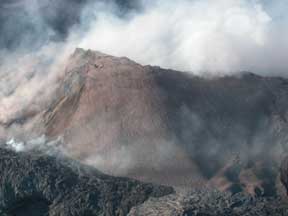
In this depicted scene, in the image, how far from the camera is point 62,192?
88.8m

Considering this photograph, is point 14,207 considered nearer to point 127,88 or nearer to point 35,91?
point 127,88

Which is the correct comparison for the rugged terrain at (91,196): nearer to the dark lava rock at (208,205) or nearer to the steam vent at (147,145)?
the dark lava rock at (208,205)

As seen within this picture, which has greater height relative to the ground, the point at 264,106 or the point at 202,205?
the point at 264,106

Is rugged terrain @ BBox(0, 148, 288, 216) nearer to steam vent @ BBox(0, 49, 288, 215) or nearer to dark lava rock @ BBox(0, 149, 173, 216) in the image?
dark lava rock @ BBox(0, 149, 173, 216)

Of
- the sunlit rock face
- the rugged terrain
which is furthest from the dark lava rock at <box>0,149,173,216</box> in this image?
the sunlit rock face

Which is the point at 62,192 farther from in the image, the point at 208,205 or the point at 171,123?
the point at 171,123

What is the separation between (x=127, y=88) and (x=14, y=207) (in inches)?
1111

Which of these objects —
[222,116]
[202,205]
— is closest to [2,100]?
[222,116]

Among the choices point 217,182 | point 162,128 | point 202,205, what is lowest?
point 202,205

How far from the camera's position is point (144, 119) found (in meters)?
107

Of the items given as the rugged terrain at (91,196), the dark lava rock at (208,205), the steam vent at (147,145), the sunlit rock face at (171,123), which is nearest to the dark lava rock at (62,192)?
the rugged terrain at (91,196)

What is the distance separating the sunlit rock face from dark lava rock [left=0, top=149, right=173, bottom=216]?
21.0 ft

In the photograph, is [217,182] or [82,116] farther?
[82,116]

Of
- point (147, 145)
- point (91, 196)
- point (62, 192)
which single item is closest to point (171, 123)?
point (147, 145)
